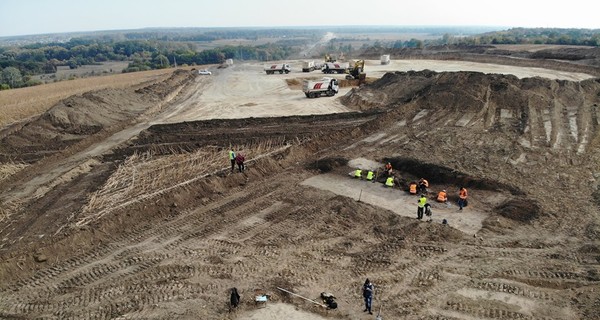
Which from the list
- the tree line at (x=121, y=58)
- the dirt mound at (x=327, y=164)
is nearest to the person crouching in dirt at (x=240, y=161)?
the dirt mound at (x=327, y=164)

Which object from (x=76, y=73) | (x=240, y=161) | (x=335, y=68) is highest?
(x=335, y=68)

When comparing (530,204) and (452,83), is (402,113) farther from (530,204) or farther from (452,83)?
(530,204)

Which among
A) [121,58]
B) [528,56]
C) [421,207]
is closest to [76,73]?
[121,58]

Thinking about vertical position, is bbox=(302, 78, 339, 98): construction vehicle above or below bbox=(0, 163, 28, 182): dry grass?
above

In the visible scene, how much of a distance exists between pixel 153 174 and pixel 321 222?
8892mm

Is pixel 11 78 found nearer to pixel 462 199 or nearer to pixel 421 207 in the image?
pixel 421 207

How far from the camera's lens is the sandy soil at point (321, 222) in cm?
1032

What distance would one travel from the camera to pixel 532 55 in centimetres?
5694

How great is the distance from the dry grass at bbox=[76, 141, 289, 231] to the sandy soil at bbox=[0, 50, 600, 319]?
1.10 feet

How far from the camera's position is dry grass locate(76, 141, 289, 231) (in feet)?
51.0

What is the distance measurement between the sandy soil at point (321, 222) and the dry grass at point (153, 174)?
334mm

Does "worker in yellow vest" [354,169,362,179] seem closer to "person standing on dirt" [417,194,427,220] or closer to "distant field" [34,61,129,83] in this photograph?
"person standing on dirt" [417,194,427,220]

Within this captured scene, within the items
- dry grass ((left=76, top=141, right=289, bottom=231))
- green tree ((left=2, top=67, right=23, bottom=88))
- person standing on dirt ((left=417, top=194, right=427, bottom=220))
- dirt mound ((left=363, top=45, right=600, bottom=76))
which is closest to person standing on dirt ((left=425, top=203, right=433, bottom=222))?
person standing on dirt ((left=417, top=194, right=427, bottom=220))

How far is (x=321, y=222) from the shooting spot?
14.3m
